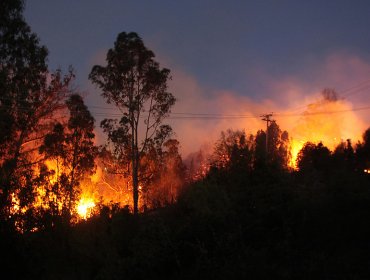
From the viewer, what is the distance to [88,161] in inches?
1337

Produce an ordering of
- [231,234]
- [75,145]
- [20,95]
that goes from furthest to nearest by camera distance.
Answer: [75,145] → [20,95] → [231,234]

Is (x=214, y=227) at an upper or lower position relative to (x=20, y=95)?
lower

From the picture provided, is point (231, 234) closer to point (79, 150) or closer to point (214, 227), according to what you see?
point (214, 227)

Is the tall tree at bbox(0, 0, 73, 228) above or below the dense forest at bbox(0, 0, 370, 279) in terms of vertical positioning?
above

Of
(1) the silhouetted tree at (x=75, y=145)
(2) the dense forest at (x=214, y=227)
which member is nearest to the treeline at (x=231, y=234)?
(2) the dense forest at (x=214, y=227)

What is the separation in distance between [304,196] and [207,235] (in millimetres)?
2920

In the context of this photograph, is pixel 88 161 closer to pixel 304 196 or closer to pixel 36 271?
pixel 36 271

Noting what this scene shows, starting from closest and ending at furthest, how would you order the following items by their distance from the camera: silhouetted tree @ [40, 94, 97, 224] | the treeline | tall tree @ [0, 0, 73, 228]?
the treeline
tall tree @ [0, 0, 73, 228]
silhouetted tree @ [40, 94, 97, 224]

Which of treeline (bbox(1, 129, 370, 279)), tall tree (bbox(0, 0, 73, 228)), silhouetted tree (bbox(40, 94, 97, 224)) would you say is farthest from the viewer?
silhouetted tree (bbox(40, 94, 97, 224))

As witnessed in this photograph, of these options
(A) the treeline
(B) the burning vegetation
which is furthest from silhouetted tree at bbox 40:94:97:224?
(A) the treeline

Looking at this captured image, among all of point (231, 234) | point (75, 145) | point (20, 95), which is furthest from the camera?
point (75, 145)

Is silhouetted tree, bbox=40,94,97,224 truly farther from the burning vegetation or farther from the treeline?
the treeline

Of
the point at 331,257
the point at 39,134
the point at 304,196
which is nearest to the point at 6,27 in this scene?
the point at 39,134

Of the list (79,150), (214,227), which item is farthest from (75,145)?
(214,227)
